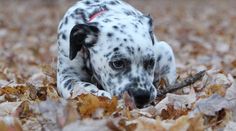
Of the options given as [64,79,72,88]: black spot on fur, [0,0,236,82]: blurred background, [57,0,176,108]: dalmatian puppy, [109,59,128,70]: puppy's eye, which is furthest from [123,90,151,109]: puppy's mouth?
[0,0,236,82]: blurred background

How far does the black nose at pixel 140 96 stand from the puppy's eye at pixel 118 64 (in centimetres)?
16

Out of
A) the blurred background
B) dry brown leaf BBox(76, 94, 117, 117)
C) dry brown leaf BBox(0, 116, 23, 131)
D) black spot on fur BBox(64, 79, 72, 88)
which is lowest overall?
the blurred background

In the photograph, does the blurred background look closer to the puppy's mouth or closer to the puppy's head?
the puppy's head

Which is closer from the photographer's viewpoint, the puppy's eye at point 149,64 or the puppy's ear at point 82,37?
the puppy's eye at point 149,64

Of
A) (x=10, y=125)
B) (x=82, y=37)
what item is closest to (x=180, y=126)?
(x=10, y=125)

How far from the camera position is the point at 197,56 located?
671 centimetres

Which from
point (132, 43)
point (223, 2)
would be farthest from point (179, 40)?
point (223, 2)

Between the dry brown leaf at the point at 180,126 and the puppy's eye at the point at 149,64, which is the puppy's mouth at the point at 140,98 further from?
the dry brown leaf at the point at 180,126

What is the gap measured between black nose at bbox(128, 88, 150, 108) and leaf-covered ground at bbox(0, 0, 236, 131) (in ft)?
0.27

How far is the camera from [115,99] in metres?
2.92

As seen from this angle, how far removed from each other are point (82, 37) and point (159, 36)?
5632mm

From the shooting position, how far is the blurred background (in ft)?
19.2

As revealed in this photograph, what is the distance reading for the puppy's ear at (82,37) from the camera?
3541 mm

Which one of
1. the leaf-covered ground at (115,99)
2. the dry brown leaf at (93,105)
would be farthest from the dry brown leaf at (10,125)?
the dry brown leaf at (93,105)
